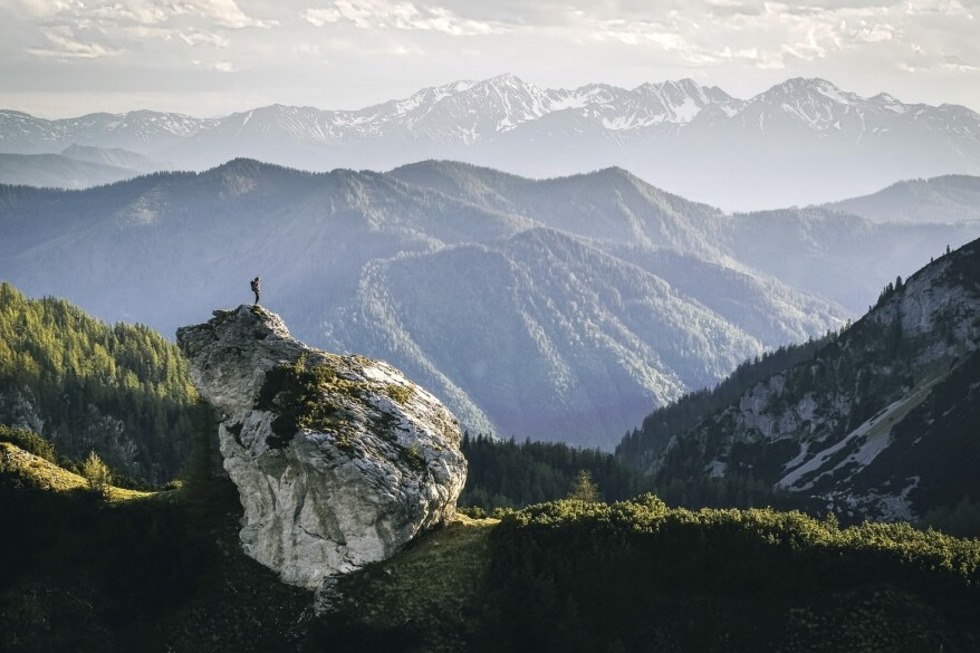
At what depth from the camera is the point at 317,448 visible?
6244 centimetres

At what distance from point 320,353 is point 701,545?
104 feet

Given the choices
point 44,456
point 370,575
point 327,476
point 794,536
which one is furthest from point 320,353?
point 794,536

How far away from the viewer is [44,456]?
8150 centimetres

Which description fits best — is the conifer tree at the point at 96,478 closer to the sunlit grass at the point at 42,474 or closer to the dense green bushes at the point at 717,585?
the sunlit grass at the point at 42,474

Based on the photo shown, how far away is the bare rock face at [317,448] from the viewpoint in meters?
62.5

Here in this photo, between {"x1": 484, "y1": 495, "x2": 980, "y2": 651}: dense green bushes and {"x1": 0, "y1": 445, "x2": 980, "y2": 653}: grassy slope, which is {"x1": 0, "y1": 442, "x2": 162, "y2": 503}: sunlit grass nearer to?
{"x1": 0, "y1": 445, "x2": 980, "y2": 653}: grassy slope

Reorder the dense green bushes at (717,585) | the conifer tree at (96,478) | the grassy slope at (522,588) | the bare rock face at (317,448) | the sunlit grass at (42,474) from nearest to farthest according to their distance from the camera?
the dense green bushes at (717,585), the grassy slope at (522,588), the bare rock face at (317,448), the sunlit grass at (42,474), the conifer tree at (96,478)

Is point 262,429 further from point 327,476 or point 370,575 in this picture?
point 370,575

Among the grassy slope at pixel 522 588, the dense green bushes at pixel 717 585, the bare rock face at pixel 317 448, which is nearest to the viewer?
the dense green bushes at pixel 717 585

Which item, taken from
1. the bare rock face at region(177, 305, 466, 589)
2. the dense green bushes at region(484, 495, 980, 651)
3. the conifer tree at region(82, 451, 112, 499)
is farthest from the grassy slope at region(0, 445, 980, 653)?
the conifer tree at region(82, 451, 112, 499)

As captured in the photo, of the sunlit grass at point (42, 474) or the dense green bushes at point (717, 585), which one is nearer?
the dense green bushes at point (717, 585)

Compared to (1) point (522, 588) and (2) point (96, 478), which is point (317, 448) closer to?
(1) point (522, 588)

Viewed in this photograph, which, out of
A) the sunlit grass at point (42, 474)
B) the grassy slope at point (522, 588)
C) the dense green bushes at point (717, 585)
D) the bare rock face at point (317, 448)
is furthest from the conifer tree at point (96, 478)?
the dense green bushes at point (717, 585)

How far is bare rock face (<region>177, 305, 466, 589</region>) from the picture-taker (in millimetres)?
62500
